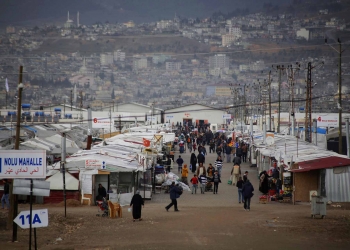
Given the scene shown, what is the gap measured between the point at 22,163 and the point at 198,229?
446cm

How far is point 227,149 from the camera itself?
43406 mm

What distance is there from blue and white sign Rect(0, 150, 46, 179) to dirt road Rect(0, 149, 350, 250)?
158cm

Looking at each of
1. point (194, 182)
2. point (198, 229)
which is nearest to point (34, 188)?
point (198, 229)

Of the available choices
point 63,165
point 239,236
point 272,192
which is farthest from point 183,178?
point 239,236

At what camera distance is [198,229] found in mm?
18109

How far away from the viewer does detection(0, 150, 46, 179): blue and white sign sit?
55.1 feet

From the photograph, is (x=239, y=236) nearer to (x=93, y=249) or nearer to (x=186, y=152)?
(x=93, y=249)

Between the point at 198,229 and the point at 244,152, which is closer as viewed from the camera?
the point at 198,229

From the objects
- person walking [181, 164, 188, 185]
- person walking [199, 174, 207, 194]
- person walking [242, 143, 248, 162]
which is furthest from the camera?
person walking [242, 143, 248, 162]

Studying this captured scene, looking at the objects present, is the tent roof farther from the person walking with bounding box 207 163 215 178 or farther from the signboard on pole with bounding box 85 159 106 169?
the person walking with bounding box 207 163 215 178

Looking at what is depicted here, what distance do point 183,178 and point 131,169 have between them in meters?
6.85

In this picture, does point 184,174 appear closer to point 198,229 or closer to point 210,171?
point 210,171

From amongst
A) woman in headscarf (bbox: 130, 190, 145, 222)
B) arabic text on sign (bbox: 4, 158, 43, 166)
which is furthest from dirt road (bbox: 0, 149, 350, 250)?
arabic text on sign (bbox: 4, 158, 43, 166)

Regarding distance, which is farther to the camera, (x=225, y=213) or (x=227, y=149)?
(x=227, y=149)
